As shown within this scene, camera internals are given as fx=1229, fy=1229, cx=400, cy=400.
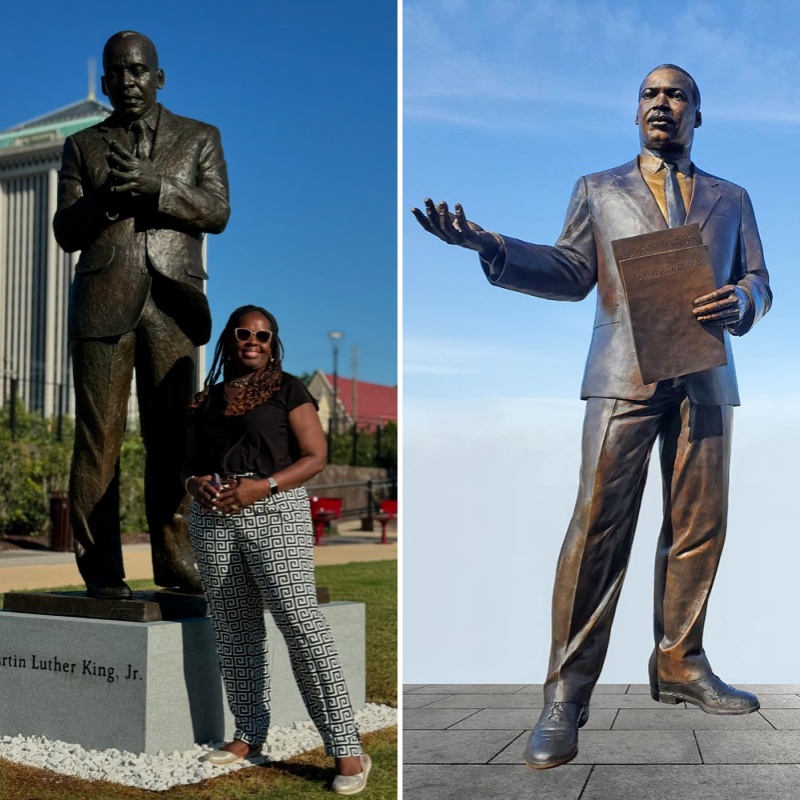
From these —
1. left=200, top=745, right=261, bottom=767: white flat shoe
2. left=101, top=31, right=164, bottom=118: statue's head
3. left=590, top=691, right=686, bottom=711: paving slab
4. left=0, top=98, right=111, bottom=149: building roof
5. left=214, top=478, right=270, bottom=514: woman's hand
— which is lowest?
left=200, top=745, right=261, bottom=767: white flat shoe

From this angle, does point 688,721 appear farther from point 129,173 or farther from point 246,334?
point 129,173

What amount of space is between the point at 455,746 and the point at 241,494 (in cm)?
147

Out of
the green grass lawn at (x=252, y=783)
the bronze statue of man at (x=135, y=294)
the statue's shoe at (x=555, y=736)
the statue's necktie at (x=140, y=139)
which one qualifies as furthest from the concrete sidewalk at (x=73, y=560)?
the statue's shoe at (x=555, y=736)

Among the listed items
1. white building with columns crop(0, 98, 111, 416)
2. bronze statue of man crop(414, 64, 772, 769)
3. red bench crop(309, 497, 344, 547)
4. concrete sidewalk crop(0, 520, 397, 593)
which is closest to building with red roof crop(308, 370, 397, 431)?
white building with columns crop(0, 98, 111, 416)

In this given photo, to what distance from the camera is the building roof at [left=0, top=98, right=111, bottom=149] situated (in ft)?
161

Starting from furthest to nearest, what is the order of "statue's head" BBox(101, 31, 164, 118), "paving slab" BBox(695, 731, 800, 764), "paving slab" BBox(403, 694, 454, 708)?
"statue's head" BBox(101, 31, 164, 118)
"paving slab" BBox(403, 694, 454, 708)
"paving slab" BBox(695, 731, 800, 764)

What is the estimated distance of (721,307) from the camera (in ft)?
16.6

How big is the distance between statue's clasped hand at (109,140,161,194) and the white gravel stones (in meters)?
2.82

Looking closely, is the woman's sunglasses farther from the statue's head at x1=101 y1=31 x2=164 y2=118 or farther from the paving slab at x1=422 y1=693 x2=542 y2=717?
the paving slab at x1=422 y1=693 x2=542 y2=717

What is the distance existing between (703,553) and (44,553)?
15890 millimetres

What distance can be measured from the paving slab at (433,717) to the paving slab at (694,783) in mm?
A: 1002

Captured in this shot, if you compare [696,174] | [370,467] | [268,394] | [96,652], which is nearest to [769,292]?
[696,174]

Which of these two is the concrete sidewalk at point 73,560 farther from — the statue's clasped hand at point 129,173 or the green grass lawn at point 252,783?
the statue's clasped hand at point 129,173

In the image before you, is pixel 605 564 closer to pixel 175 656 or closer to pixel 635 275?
pixel 635 275
